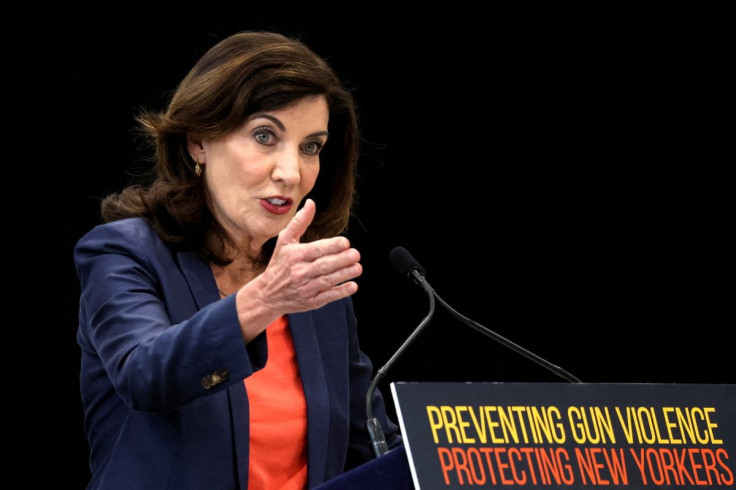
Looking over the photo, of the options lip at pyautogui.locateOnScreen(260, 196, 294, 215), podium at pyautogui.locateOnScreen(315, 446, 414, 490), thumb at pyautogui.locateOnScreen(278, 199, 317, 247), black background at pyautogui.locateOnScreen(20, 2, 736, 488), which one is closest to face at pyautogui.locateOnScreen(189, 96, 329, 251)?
lip at pyautogui.locateOnScreen(260, 196, 294, 215)

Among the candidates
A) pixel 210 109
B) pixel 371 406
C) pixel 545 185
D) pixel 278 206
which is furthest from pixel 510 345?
pixel 545 185

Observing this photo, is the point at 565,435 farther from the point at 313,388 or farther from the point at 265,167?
the point at 265,167

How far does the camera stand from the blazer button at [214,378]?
125 centimetres

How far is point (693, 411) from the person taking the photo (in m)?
1.27

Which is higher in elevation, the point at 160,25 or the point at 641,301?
the point at 160,25

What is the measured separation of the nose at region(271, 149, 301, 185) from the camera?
5.41ft

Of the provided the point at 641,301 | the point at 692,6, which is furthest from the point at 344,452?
the point at 692,6

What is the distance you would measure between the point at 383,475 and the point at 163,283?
0.57 meters

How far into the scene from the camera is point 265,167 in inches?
64.8

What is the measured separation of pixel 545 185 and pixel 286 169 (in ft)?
5.76

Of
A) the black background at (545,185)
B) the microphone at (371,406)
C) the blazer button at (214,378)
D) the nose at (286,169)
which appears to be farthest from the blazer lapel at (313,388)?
the black background at (545,185)

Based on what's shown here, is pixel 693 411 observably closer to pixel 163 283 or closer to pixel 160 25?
pixel 163 283

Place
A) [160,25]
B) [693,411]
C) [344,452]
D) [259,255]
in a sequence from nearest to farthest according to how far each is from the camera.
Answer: [693,411]
[344,452]
[259,255]
[160,25]

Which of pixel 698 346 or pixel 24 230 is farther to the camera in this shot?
pixel 698 346
